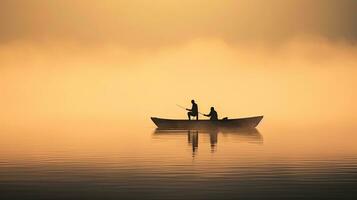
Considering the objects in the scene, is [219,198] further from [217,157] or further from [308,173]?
[217,157]

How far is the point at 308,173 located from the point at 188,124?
136 feet

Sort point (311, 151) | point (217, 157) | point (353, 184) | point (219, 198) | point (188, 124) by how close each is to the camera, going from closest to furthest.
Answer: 1. point (219, 198)
2. point (353, 184)
3. point (217, 157)
4. point (311, 151)
5. point (188, 124)

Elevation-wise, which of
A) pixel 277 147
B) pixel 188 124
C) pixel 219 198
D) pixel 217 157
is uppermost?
pixel 188 124

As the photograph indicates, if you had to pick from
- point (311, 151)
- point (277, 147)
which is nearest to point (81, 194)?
point (311, 151)

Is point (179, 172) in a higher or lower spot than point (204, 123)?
lower

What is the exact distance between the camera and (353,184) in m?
31.1

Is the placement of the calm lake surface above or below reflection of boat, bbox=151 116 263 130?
below

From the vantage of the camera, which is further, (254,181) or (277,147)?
(277,147)

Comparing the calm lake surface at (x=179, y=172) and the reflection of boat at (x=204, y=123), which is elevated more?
the reflection of boat at (x=204, y=123)

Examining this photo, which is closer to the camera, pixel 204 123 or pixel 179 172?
pixel 179 172

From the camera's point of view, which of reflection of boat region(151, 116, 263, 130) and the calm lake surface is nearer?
the calm lake surface

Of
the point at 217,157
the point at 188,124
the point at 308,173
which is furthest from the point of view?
the point at 188,124

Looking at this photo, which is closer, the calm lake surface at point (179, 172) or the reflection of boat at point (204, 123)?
the calm lake surface at point (179, 172)

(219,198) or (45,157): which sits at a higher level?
(45,157)
